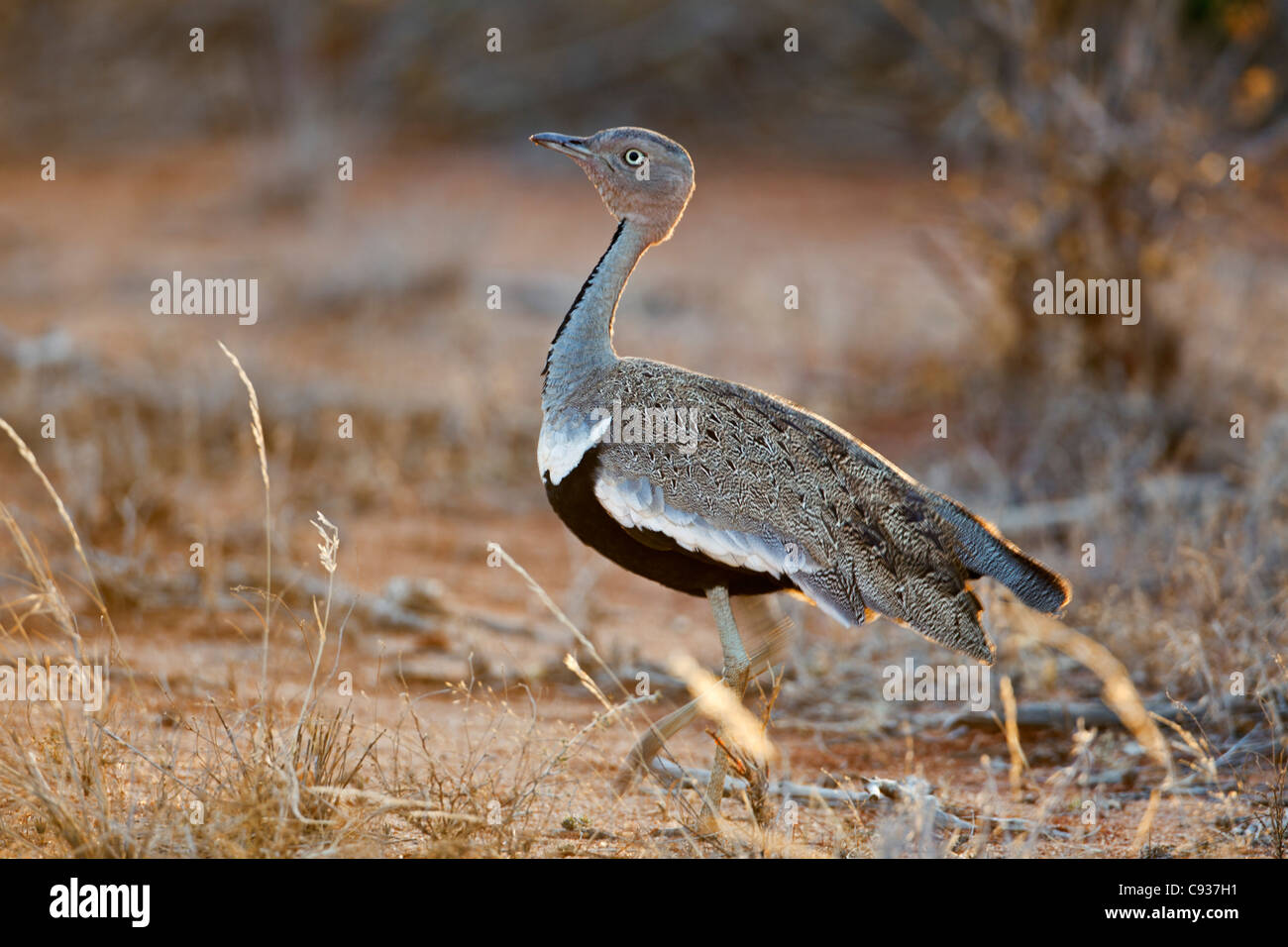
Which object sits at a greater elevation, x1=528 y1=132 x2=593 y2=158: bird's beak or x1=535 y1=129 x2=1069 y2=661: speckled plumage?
x1=528 y1=132 x2=593 y2=158: bird's beak

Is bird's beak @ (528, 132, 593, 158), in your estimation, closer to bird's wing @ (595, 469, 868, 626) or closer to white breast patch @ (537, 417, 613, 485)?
white breast patch @ (537, 417, 613, 485)

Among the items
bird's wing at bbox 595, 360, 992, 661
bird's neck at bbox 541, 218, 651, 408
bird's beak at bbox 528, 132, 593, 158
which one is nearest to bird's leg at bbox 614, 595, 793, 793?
bird's wing at bbox 595, 360, 992, 661

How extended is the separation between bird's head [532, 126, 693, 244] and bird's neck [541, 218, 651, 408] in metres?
0.06

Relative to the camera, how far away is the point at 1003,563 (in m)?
3.55

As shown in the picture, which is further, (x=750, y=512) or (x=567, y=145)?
(x=567, y=145)

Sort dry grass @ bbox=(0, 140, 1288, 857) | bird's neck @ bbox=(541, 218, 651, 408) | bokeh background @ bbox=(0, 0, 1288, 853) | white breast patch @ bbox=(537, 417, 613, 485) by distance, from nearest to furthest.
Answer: dry grass @ bbox=(0, 140, 1288, 857) → white breast patch @ bbox=(537, 417, 613, 485) → bird's neck @ bbox=(541, 218, 651, 408) → bokeh background @ bbox=(0, 0, 1288, 853)

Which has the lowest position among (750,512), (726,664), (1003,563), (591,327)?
(726,664)

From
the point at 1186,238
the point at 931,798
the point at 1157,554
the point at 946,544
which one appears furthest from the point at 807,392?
the point at 931,798

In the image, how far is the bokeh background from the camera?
479 cm

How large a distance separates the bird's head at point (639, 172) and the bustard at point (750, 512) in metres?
0.38

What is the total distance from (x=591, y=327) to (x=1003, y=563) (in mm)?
1274

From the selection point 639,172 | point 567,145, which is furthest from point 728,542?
point 567,145

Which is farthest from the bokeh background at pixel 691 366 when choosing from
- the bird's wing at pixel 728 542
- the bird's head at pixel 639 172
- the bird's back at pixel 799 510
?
the bird's head at pixel 639 172

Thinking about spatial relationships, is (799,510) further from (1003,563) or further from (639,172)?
(639,172)
